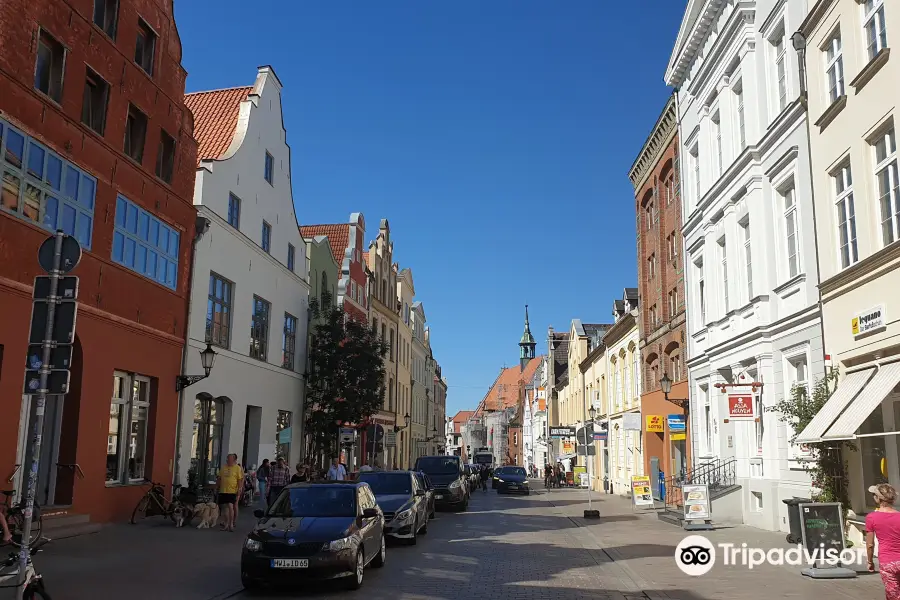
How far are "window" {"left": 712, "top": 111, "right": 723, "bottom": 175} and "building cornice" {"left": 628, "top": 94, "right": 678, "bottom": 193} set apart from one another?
15.3 ft

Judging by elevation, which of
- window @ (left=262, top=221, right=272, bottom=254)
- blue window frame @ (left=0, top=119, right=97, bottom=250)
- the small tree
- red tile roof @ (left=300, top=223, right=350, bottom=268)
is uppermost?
red tile roof @ (left=300, top=223, right=350, bottom=268)

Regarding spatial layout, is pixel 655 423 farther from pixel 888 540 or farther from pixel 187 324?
pixel 888 540

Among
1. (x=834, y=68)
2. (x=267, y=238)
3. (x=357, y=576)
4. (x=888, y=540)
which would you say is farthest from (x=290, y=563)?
(x=267, y=238)

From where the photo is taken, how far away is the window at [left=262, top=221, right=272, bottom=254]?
28.0 meters

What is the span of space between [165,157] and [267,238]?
7.41 metres

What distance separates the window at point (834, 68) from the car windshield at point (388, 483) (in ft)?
41.7

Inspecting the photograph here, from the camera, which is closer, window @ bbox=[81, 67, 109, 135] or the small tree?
the small tree

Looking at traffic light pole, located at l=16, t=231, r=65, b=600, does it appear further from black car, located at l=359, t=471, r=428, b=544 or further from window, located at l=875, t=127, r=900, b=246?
window, located at l=875, t=127, r=900, b=246

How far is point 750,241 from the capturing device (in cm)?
2058

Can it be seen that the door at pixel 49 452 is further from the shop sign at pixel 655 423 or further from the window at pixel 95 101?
the shop sign at pixel 655 423

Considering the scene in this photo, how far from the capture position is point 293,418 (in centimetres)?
3069

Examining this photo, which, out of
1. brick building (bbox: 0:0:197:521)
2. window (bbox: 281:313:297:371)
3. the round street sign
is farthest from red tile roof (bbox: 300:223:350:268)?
the round street sign

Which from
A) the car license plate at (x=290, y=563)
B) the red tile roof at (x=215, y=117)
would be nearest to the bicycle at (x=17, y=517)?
the car license plate at (x=290, y=563)

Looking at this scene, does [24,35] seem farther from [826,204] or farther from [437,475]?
[437,475]
